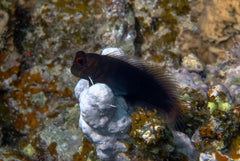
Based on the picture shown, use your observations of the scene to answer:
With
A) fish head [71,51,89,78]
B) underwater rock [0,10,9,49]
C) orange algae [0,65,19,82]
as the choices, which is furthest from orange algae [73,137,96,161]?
underwater rock [0,10,9,49]

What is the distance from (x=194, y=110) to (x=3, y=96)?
447 cm

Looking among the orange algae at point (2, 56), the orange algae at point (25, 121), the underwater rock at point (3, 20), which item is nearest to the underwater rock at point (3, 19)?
the underwater rock at point (3, 20)

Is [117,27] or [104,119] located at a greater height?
[117,27]

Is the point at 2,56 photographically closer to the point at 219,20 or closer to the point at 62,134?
the point at 62,134

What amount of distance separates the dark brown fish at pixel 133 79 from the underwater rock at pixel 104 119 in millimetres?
236

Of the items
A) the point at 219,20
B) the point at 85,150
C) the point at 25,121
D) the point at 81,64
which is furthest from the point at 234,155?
the point at 25,121

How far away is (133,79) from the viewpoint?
2711 mm

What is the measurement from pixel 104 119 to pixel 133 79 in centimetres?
69

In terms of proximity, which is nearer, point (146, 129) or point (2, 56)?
point (146, 129)

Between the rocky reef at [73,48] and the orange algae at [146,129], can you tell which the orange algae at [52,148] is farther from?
the orange algae at [146,129]

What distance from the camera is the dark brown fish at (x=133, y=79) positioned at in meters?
2.71

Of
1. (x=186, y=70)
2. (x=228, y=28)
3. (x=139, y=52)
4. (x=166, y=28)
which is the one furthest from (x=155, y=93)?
(x=228, y=28)

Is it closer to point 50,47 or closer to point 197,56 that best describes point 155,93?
point 197,56

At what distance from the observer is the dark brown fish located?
2711mm
